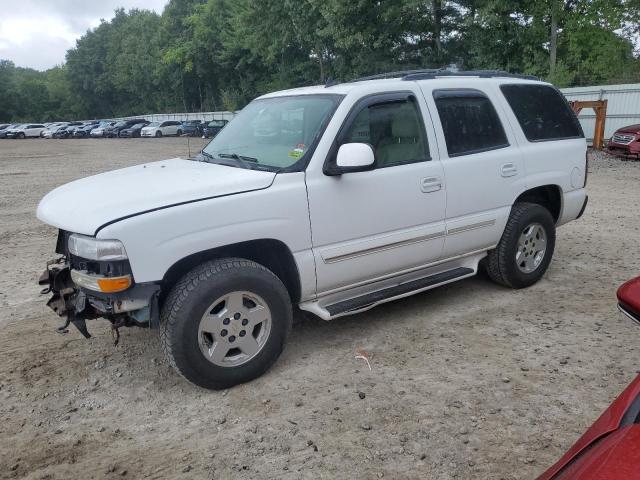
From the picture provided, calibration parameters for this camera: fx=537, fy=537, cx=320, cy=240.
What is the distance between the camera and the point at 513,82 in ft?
16.6

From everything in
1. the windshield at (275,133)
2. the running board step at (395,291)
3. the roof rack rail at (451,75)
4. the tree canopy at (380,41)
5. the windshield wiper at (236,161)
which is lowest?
the running board step at (395,291)

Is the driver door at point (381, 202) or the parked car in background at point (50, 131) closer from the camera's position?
the driver door at point (381, 202)

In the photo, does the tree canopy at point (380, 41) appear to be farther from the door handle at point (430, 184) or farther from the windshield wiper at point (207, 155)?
the door handle at point (430, 184)

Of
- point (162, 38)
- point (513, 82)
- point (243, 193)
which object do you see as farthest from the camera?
point (162, 38)

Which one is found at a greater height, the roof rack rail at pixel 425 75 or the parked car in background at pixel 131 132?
the roof rack rail at pixel 425 75

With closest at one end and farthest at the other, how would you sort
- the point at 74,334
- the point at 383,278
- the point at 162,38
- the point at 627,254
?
the point at 383,278, the point at 74,334, the point at 627,254, the point at 162,38

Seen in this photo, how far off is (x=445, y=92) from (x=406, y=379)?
238cm

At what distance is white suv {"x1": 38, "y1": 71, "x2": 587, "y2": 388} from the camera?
3250 mm

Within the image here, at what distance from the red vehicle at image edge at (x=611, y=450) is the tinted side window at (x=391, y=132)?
258 cm

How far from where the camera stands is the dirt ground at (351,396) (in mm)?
2881

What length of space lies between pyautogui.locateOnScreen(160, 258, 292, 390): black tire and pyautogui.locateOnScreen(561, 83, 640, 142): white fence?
1817 centimetres

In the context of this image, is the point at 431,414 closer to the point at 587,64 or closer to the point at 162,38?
the point at 587,64

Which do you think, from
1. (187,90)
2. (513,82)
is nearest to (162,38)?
(187,90)

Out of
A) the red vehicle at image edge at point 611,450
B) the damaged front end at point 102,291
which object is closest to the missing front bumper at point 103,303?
the damaged front end at point 102,291
